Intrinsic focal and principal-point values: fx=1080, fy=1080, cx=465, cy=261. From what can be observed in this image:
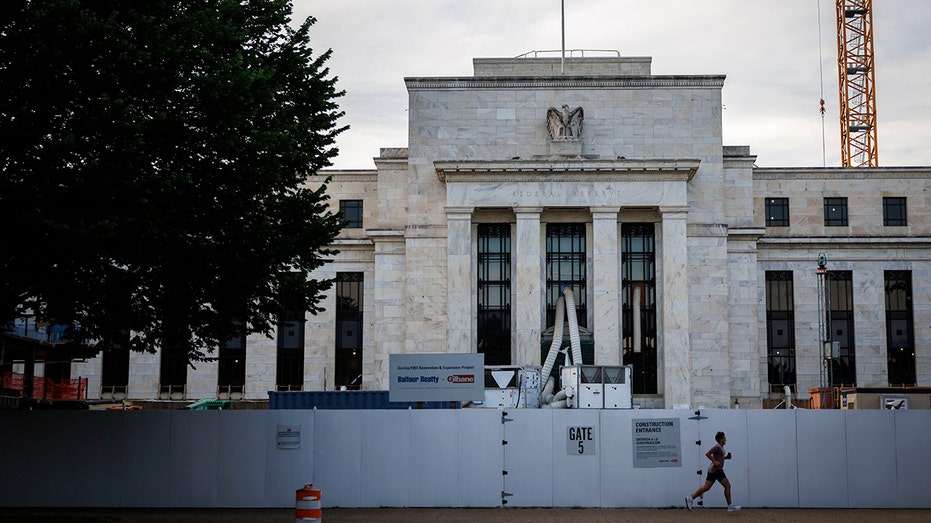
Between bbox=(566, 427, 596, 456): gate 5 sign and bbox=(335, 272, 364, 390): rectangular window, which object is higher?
bbox=(335, 272, 364, 390): rectangular window

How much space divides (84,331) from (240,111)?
7.10 metres

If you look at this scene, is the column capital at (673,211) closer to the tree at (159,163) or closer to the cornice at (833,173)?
the cornice at (833,173)

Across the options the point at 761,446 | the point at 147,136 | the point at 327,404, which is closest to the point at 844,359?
the point at 327,404

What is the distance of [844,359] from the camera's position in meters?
66.6

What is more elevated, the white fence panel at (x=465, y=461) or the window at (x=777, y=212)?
the window at (x=777, y=212)

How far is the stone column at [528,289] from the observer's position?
198 feet

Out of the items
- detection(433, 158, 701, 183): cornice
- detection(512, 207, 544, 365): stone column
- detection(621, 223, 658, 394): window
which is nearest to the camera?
detection(512, 207, 544, 365): stone column

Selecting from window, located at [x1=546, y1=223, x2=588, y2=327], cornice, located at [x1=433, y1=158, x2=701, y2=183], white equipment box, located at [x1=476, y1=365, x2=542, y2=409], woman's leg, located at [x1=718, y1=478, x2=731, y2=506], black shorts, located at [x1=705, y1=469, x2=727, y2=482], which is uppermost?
cornice, located at [x1=433, y1=158, x2=701, y2=183]

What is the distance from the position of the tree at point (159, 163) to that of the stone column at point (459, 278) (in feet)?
99.1

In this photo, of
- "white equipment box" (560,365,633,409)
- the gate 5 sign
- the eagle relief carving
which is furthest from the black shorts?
the eagle relief carving

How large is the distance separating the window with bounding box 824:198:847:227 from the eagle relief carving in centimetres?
1751

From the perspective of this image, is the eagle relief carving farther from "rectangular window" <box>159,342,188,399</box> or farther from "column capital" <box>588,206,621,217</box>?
"rectangular window" <box>159,342,188,399</box>

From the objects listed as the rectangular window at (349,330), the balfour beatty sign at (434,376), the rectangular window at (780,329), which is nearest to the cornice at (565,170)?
the rectangular window at (780,329)

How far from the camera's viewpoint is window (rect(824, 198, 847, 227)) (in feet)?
224
